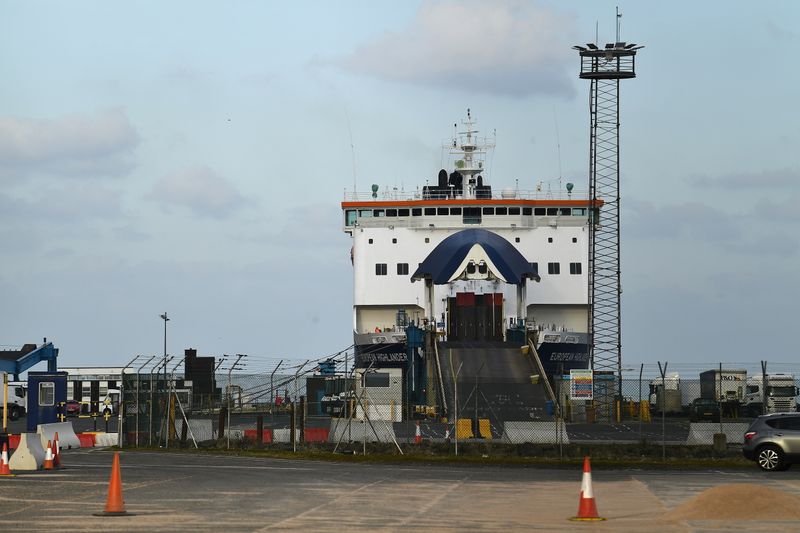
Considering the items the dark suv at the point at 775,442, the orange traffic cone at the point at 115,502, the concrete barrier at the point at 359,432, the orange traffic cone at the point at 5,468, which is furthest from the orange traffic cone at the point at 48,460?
the dark suv at the point at 775,442

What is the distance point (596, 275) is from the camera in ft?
227

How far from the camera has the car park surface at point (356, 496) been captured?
17.1 m

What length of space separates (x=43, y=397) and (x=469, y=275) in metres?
28.0

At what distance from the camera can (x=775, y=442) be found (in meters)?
28.6

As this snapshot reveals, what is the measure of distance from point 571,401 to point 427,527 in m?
33.7

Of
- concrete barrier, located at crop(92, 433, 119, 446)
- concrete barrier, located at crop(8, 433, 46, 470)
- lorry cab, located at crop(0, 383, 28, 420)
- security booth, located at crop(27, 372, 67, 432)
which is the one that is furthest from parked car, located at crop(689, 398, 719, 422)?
lorry cab, located at crop(0, 383, 28, 420)

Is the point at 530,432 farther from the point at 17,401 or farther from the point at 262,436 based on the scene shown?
the point at 17,401

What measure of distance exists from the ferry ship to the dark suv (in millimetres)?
34253

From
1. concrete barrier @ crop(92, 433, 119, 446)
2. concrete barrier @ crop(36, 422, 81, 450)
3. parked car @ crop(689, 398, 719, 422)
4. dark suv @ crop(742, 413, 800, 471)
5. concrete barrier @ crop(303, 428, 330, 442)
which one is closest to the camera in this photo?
dark suv @ crop(742, 413, 800, 471)

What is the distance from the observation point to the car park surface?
17141 millimetres

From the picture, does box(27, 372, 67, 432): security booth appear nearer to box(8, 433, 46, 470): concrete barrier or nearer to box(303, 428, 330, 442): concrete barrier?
box(303, 428, 330, 442): concrete barrier

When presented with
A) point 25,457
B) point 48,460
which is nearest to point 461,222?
point 48,460

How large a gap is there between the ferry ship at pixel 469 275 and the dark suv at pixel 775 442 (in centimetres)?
3425

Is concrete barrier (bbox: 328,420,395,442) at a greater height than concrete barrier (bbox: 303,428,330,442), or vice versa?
concrete barrier (bbox: 328,420,395,442)
